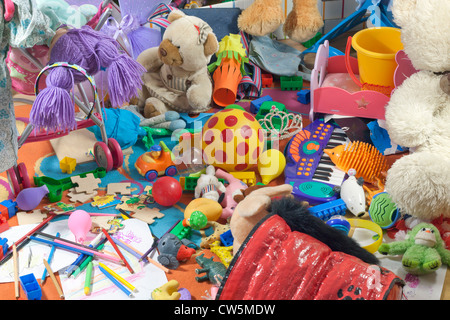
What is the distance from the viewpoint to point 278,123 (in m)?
2.23

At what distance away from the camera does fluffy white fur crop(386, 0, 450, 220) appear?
1.50 m

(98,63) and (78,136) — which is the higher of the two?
(98,63)

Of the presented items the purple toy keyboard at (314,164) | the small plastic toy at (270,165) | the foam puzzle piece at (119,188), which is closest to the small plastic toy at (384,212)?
the purple toy keyboard at (314,164)

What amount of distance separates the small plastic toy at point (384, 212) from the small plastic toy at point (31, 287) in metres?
1.00

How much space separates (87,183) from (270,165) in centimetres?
65

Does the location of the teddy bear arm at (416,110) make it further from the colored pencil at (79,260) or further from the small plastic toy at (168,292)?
the colored pencil at (79,260)

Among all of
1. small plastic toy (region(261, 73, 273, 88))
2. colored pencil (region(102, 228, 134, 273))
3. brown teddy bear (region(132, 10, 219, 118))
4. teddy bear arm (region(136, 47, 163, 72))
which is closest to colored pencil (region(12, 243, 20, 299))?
colored pencil (region(102, 228, 134, 273))

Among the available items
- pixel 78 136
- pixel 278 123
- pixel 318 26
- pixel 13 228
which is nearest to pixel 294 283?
pixel 13 228

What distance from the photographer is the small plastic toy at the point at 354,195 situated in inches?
66.5

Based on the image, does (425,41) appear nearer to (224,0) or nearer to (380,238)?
(380,238)

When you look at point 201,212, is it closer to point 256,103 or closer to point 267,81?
point 256,103

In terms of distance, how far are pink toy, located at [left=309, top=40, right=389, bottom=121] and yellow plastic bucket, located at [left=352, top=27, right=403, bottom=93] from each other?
2.1 inches

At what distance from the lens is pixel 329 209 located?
165 centimetres

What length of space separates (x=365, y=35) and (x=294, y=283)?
4.46ft
